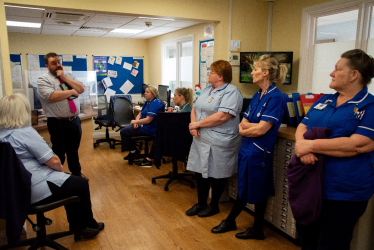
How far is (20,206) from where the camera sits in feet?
5.75

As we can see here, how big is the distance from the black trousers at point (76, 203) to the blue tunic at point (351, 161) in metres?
1.57

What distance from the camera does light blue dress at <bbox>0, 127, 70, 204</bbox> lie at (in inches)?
71.5

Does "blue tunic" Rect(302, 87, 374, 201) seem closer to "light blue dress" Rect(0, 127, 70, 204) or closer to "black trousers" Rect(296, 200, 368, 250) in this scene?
"black trousers" Rect(296, 200, 368, 250)

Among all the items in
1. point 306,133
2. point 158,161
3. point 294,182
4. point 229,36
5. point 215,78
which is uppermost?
point 229,36

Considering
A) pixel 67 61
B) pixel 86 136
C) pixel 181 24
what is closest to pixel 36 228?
pixel 86 136

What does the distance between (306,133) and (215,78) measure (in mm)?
1103

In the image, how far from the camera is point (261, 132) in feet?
6.88

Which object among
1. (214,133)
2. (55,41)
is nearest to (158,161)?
(214,133)

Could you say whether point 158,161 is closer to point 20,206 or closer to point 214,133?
point 214,133

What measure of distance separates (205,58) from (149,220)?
2357mm

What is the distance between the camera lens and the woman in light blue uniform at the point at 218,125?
245cm

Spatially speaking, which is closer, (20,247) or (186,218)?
(20,247)

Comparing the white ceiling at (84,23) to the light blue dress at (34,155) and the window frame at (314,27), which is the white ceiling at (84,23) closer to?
the window frame at (314,27)

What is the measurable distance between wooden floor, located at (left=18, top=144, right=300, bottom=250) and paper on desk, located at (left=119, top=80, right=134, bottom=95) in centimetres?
310
